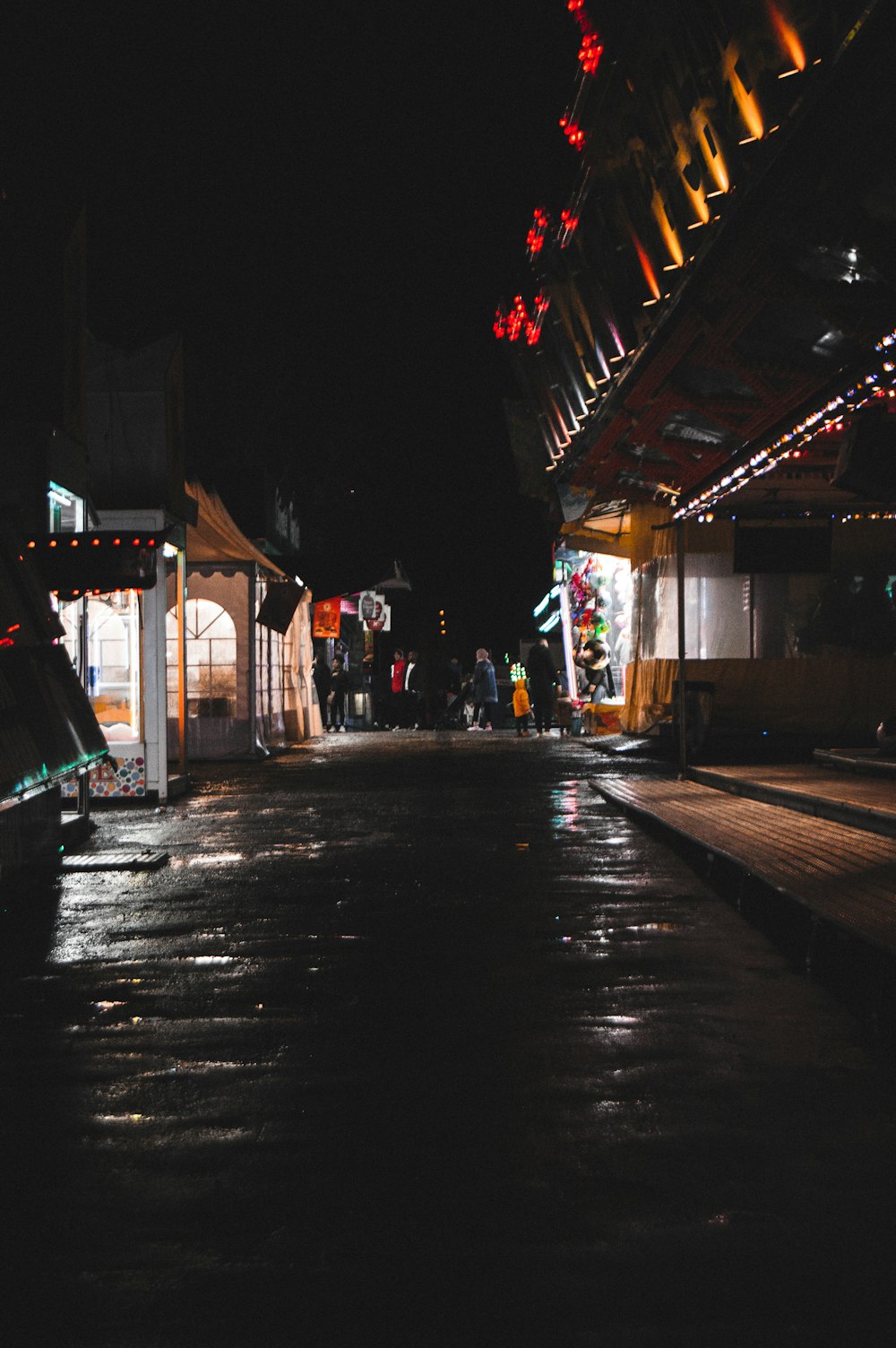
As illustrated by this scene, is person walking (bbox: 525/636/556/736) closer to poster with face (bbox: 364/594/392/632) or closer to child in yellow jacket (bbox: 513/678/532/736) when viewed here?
child in yellow jacket (bbox: 513/678/532/736)

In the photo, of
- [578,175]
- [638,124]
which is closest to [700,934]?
[638,124]

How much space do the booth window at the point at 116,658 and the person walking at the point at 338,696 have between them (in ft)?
76.8

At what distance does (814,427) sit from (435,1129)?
10692mm

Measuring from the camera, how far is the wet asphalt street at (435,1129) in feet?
8.73

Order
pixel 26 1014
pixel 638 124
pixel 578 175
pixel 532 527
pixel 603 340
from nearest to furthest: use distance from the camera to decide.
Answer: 1. pixel 26 1014
2. pixel 638 124
3. pixel 578 175
4. pixel 603 340
5. pixel 532 527

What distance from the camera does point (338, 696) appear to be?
39156 mm

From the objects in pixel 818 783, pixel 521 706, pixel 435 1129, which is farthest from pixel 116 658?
pixel 521 706

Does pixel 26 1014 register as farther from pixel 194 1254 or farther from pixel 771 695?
pixel 771 695

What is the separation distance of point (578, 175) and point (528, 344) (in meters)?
6.84

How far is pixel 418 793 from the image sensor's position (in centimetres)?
1540

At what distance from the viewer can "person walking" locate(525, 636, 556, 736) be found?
30516 mm

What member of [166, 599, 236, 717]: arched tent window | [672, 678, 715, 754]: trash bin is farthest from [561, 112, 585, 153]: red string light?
[166, 599, 236, 717]: arched tent window

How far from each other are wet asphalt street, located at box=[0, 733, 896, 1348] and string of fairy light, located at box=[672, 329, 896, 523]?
5620 mm

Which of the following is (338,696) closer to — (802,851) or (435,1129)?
(802,851)
